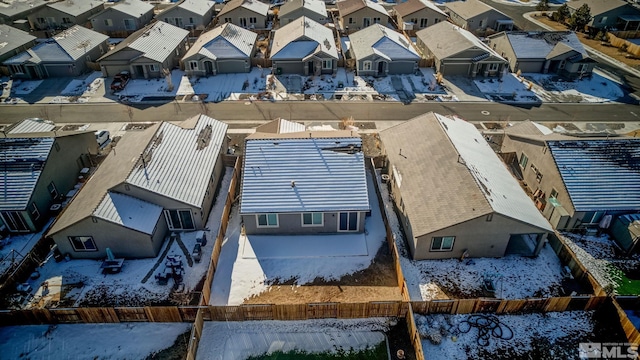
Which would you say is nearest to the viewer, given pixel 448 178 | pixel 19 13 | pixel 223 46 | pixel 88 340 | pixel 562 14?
pixel 88 340

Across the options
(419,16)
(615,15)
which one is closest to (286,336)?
(419,16)

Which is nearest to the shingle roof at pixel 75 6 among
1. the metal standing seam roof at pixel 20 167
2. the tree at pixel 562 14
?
the metal standing seam roof at pixel 20 167

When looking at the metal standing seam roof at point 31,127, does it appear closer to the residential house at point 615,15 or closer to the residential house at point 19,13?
the residential house at point 19,13

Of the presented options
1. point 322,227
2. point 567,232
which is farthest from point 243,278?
point 567,232

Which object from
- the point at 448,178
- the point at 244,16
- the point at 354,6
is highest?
the point at 354,6

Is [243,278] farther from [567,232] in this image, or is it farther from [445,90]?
[445,90]

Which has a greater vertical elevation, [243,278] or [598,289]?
[598,289]

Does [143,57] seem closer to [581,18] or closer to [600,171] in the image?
[600,171]
